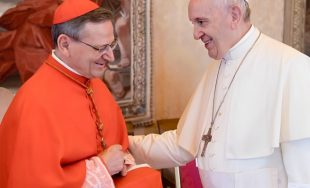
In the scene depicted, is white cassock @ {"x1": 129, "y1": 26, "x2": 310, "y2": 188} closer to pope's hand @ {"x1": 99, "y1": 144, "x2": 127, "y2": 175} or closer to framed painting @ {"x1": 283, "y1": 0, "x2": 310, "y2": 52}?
pope's hand @ {"x1": 99, "y1": 144, "x2": 127, "y2": 175}

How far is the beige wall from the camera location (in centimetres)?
375

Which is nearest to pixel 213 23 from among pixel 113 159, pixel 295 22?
pixel 113 159

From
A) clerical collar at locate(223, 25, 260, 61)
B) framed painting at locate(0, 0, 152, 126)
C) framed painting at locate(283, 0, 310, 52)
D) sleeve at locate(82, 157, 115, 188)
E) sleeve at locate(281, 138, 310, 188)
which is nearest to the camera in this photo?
sleeve at locate(82, 157, 115, 188)

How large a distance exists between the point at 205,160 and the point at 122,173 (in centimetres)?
45

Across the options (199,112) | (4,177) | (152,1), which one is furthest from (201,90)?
(152,1)

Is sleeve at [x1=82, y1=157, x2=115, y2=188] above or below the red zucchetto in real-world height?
below

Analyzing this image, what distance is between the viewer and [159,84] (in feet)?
12.6

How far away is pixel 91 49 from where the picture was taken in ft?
6.20

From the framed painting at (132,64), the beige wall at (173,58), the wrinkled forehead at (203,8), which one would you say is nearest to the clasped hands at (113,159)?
the wrinkled forehead at (203,8)

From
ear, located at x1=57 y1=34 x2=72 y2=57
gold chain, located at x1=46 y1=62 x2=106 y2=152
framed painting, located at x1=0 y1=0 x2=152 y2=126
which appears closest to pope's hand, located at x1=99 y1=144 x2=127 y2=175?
gold chain, located at x1=46 y1=62 x2=106 y2=152

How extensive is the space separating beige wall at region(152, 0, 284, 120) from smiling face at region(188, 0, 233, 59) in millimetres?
1598

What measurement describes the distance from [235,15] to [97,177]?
945 millimetres

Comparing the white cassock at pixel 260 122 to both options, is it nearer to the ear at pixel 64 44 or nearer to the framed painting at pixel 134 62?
the ear at pixel 64 44

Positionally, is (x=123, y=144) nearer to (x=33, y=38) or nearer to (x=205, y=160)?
Answer: (x=205, y=160)
